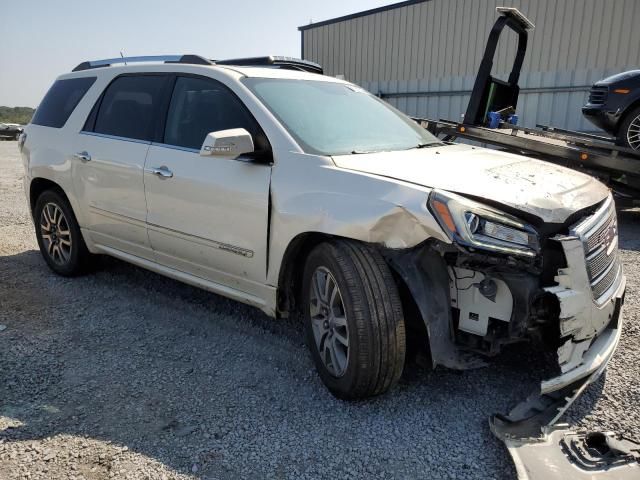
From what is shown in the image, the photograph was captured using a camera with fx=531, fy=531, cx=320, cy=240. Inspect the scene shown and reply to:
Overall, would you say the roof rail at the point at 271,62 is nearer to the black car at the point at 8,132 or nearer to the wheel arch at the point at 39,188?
the wheel arch at the point at 39,188

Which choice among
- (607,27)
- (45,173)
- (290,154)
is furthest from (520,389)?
(607,27)

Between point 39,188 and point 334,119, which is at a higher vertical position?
point 334,119

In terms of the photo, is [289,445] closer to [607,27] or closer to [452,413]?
[452,413]

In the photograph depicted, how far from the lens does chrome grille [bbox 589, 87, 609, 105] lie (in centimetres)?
762

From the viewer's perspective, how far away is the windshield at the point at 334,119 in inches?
124

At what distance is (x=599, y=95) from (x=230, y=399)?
7.32m

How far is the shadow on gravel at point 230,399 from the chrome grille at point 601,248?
68cm

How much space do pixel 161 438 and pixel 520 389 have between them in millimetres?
1935

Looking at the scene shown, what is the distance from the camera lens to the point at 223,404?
2846 millimetres

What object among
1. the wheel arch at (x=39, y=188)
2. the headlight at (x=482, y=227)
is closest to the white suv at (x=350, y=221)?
the headlight at (x=482, y=227)

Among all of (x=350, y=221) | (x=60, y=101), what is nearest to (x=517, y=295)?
(x=350, y=221)

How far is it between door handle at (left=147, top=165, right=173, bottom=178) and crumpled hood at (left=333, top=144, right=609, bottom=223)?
1279mm

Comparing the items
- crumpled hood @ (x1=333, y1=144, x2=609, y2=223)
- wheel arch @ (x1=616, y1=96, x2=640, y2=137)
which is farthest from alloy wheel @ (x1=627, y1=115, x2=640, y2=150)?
crumpled hood @ (x1=333, y1=144, x2=609, y2=223)

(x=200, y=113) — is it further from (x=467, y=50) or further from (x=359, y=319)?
(x=467, y=50)
